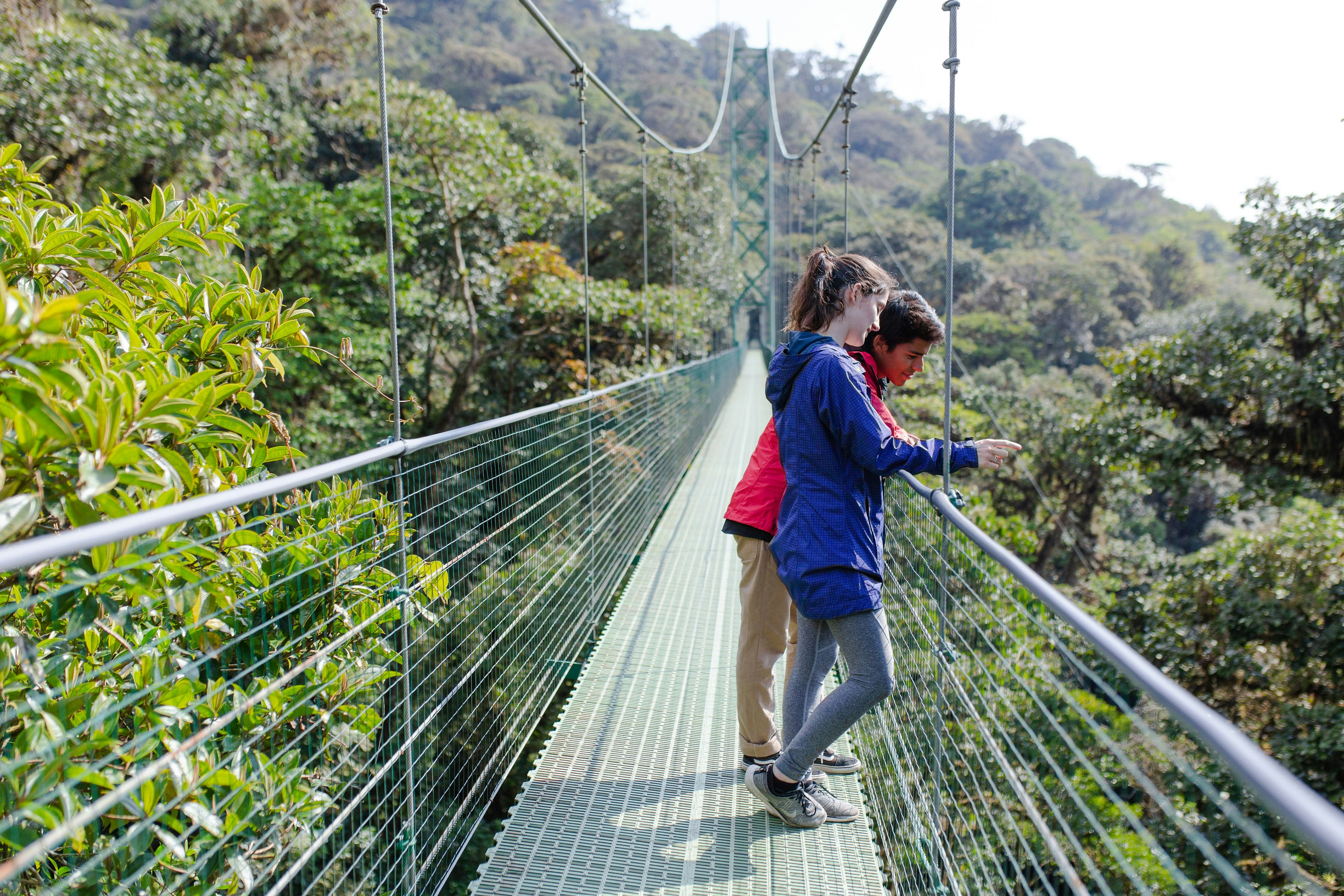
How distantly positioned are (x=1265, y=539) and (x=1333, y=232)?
214 cm

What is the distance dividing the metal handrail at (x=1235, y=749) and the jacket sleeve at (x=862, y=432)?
1.44 ft

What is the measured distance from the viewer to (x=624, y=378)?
7277 millimetres

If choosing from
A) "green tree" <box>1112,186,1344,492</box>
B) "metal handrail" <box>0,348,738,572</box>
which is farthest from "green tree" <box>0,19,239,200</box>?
"green tree" <box>1112,186,1344,492</box>

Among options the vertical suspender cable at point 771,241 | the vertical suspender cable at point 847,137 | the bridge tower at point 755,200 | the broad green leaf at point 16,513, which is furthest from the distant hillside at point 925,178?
the broad green leaf at point 16,513

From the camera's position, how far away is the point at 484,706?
87.9 inches

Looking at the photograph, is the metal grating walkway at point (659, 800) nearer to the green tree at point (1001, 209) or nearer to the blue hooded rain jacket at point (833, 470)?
the blue hooded rain jacket at point (833, 470)

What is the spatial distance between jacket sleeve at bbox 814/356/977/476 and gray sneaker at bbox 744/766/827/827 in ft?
2.13

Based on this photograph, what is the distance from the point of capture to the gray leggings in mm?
1347

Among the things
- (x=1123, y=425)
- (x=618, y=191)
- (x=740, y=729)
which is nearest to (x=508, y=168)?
(x=618, y=191)

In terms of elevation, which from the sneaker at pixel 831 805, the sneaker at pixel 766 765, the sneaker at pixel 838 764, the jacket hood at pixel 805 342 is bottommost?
the sneaker at pixel 838 764

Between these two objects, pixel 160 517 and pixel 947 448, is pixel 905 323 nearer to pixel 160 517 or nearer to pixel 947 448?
pixel 947 448

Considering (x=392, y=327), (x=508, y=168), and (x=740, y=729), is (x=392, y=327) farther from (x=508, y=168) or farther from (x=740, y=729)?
(x=508, y=168)

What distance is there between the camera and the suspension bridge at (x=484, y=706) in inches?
28.6

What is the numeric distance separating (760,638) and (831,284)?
713mm
